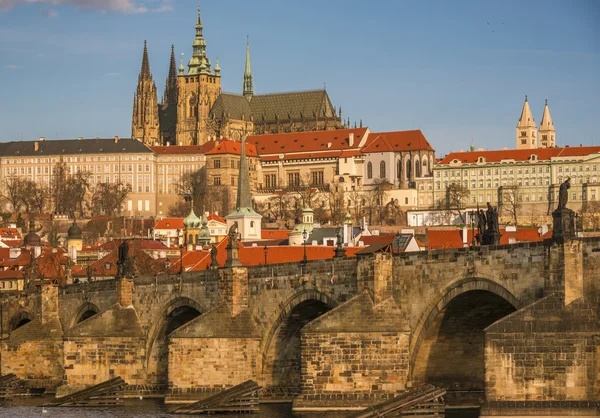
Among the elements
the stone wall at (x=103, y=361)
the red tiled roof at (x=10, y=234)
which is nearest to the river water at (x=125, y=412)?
the stone wall at (x=103, y=361)

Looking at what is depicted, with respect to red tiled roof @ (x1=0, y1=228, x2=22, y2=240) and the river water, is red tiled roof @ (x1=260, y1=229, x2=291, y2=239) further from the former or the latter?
the river water

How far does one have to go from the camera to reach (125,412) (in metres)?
54.1

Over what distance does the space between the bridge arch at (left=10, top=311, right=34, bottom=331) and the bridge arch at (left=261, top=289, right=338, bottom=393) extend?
2387 centimetres

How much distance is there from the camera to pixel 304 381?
4706cm

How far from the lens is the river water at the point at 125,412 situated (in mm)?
49719

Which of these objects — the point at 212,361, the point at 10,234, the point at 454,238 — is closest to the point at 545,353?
the point at 212,361

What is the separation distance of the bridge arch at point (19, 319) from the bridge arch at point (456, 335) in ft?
102

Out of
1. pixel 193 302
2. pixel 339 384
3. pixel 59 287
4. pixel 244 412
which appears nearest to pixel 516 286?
pixel 339 384

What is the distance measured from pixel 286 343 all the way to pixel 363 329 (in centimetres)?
775

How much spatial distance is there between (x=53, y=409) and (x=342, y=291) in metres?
13.8

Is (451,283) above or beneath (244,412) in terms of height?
above

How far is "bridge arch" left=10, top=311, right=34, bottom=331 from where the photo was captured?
244ft

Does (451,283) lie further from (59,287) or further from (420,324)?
(59,287)

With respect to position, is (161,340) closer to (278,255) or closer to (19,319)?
(19,319)
